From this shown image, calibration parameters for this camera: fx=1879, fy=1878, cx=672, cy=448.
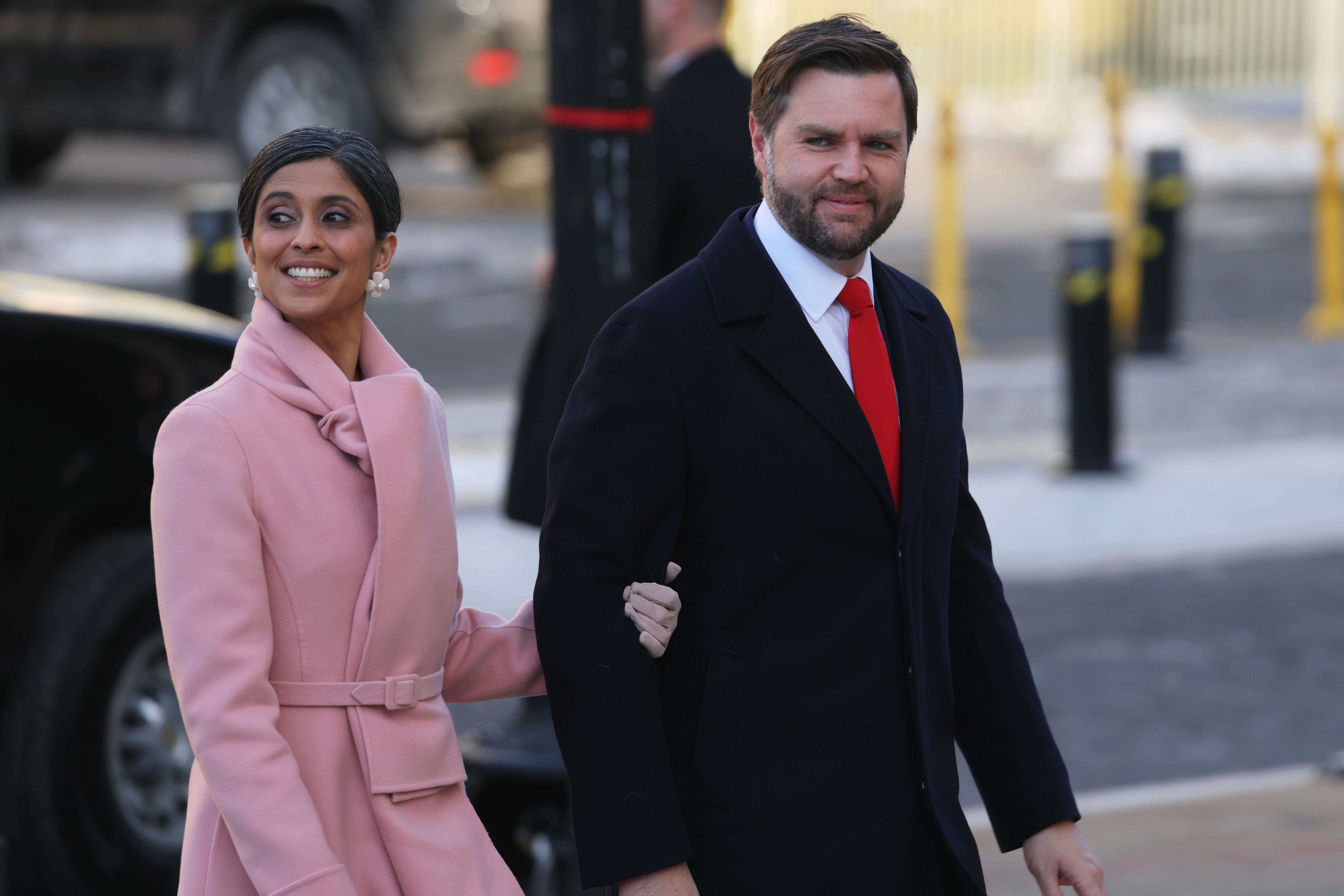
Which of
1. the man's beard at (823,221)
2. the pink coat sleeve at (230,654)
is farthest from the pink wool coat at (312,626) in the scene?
the man's beard at (823,221)

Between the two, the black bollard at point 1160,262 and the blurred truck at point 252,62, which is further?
the blurred truck at point 252,62

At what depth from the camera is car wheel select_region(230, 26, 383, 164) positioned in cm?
1372

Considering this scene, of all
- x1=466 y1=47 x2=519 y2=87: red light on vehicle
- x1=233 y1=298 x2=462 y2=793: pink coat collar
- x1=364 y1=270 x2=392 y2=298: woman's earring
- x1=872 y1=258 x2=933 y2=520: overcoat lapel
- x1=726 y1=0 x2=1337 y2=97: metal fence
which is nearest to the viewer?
x1=233 y1=298 x2=462 y2=793: pink coat collar

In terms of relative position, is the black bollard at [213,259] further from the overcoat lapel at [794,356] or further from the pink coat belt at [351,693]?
the pink coat belt at [351,693]

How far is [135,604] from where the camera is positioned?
14.0 ft

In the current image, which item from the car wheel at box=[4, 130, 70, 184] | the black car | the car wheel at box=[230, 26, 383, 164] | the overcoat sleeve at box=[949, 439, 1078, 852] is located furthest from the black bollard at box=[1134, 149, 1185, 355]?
the overcoat sleeve at box=[949, 439, 1078, 852]

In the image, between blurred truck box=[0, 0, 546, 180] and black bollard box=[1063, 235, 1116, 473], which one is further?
blurred truck box=[0, 0, 546, 180]

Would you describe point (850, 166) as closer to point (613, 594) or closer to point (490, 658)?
point (613, 594)

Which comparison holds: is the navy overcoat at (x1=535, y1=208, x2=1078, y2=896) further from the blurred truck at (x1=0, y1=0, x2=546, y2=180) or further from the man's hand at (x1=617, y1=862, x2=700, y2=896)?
the blurred truck at (x1=0, y1=0, x2=546, y2=180)

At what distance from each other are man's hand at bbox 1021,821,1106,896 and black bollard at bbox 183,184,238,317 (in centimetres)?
572

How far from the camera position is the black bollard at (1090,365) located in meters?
8.85

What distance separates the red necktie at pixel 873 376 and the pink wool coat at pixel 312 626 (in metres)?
0.57

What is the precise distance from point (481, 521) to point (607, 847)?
19.1 ft

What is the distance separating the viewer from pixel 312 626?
89.1 inches
